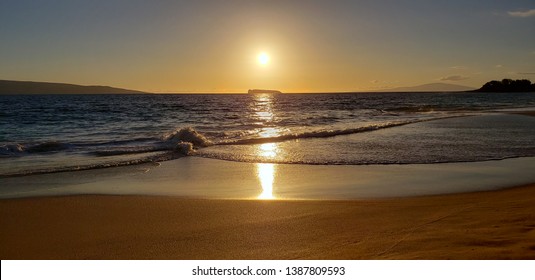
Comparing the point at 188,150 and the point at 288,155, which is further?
the point at 188,150

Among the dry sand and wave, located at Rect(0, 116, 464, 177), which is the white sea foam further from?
the dry sand

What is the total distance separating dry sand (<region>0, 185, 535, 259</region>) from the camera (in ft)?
15.8

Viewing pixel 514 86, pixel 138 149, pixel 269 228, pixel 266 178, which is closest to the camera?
pixel 269 228

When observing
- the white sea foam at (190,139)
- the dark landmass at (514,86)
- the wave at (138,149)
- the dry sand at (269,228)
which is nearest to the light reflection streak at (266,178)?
the dry sand at (269,228)

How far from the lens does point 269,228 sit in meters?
5.82

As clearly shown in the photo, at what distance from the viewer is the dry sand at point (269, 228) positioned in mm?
4804

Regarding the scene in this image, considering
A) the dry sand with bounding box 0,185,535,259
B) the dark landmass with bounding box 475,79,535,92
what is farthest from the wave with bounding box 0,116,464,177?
the dark landmass with bounding box 475,79,535,92

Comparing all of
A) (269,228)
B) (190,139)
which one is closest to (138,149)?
(190,139)

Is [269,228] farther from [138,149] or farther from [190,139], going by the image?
[190,139]

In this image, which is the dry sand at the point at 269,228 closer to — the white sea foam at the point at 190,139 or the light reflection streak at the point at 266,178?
the light reflection streak at the point at 266,178

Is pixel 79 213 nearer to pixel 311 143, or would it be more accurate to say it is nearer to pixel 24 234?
pixel 24 234
